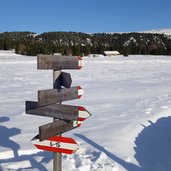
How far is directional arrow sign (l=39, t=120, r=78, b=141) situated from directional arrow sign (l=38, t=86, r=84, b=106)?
11.3 inches

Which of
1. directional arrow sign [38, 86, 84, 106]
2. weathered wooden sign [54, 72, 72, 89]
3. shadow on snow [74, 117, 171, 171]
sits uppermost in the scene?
weathered wooden sign [54, 72, 72, 89]

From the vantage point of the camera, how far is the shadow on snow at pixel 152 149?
6.18m

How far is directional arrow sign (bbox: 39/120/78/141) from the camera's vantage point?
4.12 meters

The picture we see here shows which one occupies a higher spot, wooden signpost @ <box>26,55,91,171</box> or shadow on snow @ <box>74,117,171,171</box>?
wooden signpost @ <box>26,55,91,171</box>

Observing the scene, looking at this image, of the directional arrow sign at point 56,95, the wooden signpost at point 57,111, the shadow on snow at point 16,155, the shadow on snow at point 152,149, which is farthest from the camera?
the shadow on snow at point 152,149

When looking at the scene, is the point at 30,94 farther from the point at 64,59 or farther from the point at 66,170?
the point at 64,59

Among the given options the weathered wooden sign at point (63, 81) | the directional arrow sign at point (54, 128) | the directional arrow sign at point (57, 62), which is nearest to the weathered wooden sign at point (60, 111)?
the directional arrow sign at point (54, 128)

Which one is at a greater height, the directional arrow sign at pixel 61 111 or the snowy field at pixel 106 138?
the directional arrow sign at pixel 61 111

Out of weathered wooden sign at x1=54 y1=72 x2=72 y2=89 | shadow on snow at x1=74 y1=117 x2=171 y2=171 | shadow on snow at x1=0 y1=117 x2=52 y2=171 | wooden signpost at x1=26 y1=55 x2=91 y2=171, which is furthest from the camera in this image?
shadow on snow at x1=74 y1=117 x2=171 y2=171

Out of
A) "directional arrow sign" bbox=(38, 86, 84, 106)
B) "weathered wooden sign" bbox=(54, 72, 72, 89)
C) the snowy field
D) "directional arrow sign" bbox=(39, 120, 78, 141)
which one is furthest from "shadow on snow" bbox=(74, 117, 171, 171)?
"weathered wooden sign" bbox=(54, 72, 72, 89)

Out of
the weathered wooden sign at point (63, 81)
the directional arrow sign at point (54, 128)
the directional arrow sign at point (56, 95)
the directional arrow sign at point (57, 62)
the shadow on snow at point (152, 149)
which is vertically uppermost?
the directional arrow sign at point (57, 62)

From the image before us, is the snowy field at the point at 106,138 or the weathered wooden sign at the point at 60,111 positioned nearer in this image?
the weathered wooden sign at the point at 60,111

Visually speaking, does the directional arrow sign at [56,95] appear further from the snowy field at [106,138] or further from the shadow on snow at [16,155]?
the shadow on snow at [16,155]

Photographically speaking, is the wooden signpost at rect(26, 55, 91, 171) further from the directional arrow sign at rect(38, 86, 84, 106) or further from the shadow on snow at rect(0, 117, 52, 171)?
the shadow on snow at rect(0, 117, 52, 171)
